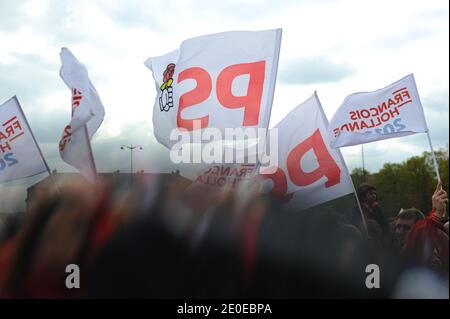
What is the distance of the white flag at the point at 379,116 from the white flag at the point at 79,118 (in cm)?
287

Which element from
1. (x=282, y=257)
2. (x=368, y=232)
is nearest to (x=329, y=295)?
(x=282, y=257)

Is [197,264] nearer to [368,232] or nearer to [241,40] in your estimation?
[368,232]

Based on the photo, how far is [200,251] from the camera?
5.35 meters

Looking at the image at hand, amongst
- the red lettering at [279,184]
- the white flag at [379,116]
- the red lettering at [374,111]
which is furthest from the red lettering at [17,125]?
the red lettering at [374,111]

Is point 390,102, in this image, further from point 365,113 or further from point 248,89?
point 248,89

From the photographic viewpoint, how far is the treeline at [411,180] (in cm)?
4266

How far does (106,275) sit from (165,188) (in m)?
1.15

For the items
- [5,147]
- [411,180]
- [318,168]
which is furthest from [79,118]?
[411,180]

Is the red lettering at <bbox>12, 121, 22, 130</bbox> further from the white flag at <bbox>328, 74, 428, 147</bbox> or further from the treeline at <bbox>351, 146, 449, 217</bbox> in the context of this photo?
the treeline at <bbox>351, 146, 449, 217</bbox>

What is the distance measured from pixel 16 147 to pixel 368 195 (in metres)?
4.08

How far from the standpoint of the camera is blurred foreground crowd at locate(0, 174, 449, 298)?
17.2ft
